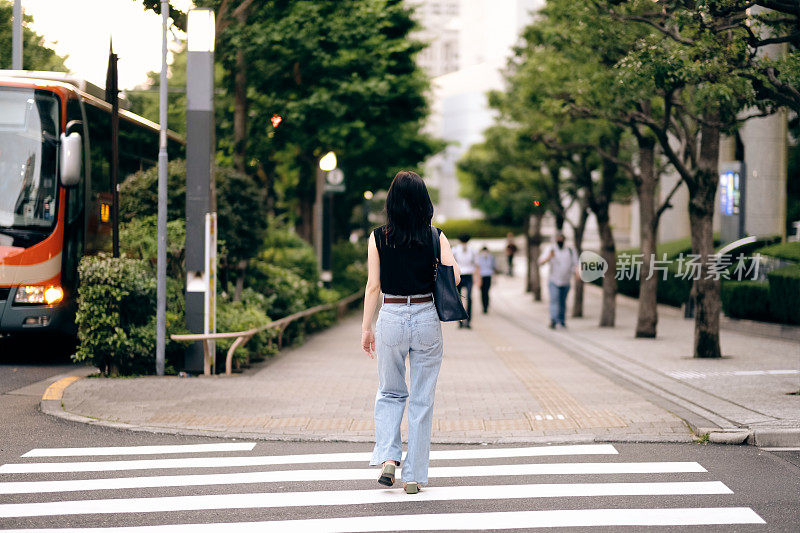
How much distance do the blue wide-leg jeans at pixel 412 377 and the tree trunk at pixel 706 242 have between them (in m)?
9.20

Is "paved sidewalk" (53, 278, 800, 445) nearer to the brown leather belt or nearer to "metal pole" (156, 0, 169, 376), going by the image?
"metal pole" (156, 0, 169, 376)

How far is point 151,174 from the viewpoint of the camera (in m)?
13.4

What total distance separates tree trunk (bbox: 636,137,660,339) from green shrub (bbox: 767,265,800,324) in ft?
7.39

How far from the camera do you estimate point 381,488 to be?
19.9 ft

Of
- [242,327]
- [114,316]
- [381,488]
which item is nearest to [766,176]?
[242,327]

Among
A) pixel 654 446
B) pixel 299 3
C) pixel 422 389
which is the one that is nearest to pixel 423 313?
pixel 422 389

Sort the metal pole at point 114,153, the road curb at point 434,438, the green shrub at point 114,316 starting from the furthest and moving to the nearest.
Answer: the metal pole at point 114,153 < the green shrub at point 114,316 < the road curb at point 434,438

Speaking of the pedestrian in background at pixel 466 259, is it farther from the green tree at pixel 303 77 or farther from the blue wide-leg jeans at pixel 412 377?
the blue wide-leg jeans at pixel 412 377

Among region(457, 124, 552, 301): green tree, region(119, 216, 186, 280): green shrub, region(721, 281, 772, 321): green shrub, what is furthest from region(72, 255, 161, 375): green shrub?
region(457, 124, 552, 301): green tree

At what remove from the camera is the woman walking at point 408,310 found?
18.6 feet

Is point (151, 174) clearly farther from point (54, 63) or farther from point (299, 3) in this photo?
point (54, 63)

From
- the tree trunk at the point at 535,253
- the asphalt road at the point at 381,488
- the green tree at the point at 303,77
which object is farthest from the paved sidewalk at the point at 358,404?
the tree trunk at the point at 535,253

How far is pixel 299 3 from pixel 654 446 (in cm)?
1386


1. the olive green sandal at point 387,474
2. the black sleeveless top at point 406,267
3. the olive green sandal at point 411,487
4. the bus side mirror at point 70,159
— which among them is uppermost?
the bus side mirror at point 70,159
